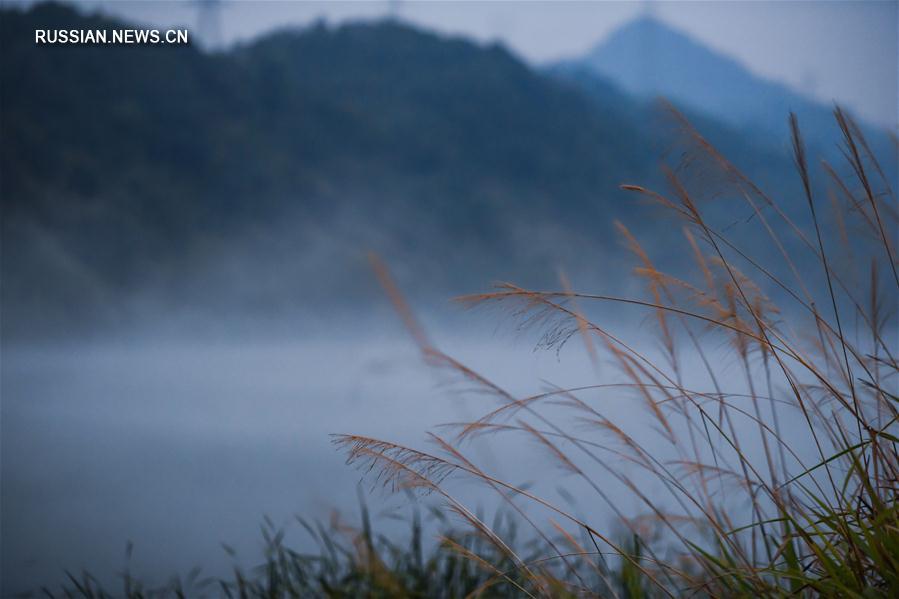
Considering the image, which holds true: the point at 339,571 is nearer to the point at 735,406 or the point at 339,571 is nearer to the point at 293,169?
the point at 735,406

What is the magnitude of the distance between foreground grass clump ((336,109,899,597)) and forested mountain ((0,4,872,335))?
21.5ft

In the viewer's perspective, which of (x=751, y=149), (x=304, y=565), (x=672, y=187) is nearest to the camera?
(x=672, y=187)

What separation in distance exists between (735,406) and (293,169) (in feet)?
31.6

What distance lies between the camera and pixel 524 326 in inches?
36.4

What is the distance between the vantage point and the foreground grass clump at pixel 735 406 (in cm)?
86

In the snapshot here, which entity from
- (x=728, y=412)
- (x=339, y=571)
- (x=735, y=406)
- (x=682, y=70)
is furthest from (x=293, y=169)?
(x=735, y=406)

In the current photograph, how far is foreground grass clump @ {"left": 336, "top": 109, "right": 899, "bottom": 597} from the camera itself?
858 millimetres

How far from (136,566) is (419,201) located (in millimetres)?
8250

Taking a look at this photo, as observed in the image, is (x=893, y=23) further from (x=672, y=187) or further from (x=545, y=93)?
(x=545, y=93)

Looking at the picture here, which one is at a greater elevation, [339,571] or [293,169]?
[293,169]

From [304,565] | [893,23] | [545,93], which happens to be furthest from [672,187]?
[545,93]

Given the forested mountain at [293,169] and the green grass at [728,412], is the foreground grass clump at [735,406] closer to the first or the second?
the green grass at [728,412]

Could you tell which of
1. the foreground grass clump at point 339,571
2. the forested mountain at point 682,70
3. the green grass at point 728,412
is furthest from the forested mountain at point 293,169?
the green grass at point 728,412

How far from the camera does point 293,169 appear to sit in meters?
10.0
